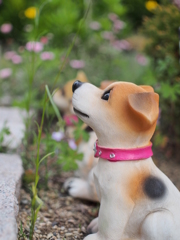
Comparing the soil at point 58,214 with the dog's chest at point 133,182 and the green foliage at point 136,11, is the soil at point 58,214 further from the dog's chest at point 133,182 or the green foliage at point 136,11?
the green foliage at point 136,11

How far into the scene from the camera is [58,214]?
7.45 feet

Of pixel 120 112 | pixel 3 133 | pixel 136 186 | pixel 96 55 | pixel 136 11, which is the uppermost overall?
pixel 120 112

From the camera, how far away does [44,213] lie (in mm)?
2254

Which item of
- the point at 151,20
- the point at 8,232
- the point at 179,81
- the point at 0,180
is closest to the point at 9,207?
the point at 8,232

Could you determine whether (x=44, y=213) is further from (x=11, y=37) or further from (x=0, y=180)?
(x=11, y=37)

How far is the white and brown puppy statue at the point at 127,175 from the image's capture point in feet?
5.14

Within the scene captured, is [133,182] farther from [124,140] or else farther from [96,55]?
[96,55]

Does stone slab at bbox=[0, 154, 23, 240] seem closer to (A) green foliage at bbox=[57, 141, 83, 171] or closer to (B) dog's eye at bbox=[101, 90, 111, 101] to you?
(A) green foliage at bbox=[57, 141, 83, 171]

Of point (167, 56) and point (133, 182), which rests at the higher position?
point (167, 56)

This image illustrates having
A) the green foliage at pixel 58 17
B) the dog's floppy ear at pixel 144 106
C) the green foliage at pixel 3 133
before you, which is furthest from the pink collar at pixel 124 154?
the green foliage at pixel 58 17

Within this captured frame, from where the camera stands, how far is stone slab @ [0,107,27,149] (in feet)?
9.18

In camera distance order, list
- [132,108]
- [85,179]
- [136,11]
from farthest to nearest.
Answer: [136,11], [85,179], [132,108]

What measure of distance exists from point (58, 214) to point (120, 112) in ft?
3.44

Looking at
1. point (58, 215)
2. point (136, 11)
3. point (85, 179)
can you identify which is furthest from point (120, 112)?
point (136, 11)
